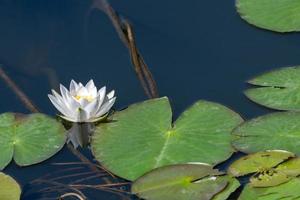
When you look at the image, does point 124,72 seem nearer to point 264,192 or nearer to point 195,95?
point 195,95

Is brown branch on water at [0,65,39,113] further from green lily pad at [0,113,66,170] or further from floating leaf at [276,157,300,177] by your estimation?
floating leaf at [276,157,300,177]

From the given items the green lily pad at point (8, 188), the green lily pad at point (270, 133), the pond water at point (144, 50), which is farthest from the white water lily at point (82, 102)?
the green lily pad at point (270, 133)

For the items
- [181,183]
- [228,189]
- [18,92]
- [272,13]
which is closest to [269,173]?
[228,189]

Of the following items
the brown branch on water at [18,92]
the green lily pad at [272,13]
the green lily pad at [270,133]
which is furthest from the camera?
the green lily pad at [272,13]

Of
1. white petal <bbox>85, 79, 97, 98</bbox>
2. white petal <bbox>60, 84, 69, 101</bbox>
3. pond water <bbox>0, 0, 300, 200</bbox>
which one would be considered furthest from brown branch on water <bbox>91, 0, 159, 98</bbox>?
white petal <bbox>60, 84, 69, 101</bbox>

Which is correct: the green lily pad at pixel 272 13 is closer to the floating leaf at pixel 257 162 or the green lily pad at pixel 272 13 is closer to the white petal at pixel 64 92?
the floating leaf at pixel 257 162

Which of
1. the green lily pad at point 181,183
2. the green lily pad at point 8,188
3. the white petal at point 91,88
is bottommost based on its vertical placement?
the green lily pad at point 181,183
